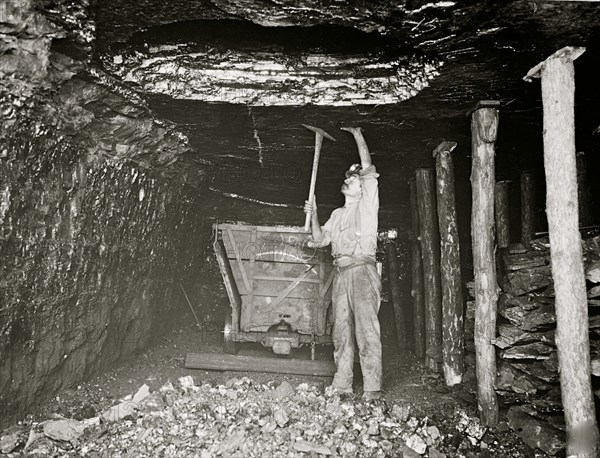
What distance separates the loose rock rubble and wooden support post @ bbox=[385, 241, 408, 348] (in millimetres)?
2339

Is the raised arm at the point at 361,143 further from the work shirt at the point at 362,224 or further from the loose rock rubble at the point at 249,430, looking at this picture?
the loose rock rubble at the point at 249,430

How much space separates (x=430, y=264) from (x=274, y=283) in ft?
6.17

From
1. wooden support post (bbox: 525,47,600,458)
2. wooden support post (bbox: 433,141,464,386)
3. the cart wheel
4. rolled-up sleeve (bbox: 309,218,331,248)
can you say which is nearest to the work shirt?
rolled-up sleeve (bbox: 309,218,331,248)

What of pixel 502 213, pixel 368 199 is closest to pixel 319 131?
pixel 368 199

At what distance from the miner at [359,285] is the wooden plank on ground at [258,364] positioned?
64cm

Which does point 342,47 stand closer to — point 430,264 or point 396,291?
point 430,264

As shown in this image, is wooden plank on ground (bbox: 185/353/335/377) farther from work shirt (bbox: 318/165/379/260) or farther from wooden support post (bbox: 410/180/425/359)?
work shirt (bbox: 318/165/379/260)

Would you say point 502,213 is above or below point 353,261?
above

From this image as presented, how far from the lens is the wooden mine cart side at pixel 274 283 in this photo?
18.4 feet

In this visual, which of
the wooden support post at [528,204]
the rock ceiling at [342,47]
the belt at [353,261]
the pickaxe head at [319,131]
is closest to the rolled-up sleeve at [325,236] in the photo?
the belt at [353,261]

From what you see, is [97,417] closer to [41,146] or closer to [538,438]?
[41,146]

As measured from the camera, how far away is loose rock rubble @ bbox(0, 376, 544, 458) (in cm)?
324

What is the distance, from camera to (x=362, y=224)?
4.60 m

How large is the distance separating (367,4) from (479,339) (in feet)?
9.05
